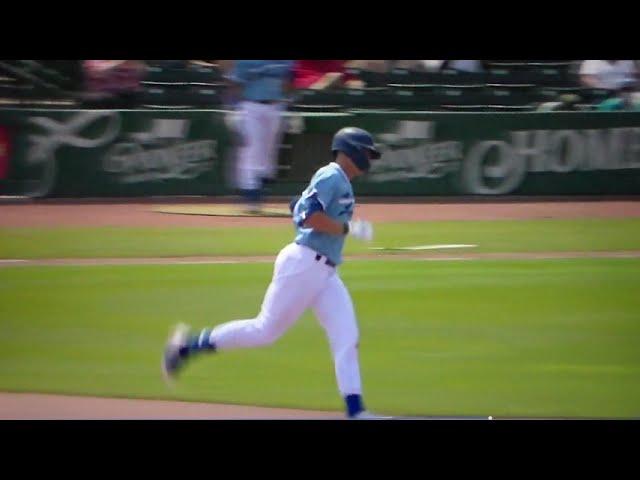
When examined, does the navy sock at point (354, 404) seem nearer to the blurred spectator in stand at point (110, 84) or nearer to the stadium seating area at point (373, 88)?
the blurred spectator in stand at point (110, 84)

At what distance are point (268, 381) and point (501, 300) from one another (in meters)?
3.50

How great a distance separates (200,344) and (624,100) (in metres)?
14.4

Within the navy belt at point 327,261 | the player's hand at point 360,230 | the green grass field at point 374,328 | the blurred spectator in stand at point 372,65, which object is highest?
the player's hand at point 360,230

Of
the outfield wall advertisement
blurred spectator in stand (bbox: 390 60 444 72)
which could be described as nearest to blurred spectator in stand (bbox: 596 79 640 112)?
the outfield wall advertisement

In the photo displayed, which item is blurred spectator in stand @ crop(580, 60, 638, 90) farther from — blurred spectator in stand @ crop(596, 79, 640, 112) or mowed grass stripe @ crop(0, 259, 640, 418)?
mowed grass stripe @ crop(0, 259, 640, 418)

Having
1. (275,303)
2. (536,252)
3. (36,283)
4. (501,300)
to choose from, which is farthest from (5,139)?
(275,303)

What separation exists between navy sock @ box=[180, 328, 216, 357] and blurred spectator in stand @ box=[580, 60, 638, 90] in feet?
47.8

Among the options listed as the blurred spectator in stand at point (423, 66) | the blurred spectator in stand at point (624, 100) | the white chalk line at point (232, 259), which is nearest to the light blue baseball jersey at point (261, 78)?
the white chalk line at point (232, 259)

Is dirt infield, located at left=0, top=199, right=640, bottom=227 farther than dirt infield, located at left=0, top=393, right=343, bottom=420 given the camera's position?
Yes

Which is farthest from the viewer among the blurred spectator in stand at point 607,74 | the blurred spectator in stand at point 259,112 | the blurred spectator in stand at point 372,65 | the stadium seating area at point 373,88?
the blurred spectator in stand at point 372,65

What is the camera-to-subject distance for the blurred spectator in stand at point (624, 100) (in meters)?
20.3

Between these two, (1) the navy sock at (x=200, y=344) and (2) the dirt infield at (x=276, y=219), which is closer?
(1) the navy sock at (x=200, y=344)

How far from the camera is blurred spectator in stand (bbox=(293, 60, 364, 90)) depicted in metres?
21.0

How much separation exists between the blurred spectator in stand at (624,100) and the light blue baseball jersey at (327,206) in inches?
534
